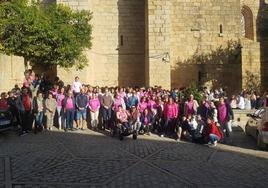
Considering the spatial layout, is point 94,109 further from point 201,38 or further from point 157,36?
point 201,38

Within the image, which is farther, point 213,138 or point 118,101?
point 118,101

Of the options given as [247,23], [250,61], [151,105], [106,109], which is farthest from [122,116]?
[247,23]

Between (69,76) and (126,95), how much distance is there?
261 inches

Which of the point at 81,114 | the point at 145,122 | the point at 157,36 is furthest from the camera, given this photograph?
the point at 157,36

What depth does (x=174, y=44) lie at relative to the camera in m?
28.2

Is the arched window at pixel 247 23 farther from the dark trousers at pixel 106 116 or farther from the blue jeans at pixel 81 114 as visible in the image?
the blue jeans at pixel 81 114

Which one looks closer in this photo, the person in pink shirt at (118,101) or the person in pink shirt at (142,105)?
the person in pink shirt at (142,105)

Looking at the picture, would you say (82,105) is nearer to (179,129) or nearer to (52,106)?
(52,106)

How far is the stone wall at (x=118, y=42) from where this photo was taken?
1066 inches

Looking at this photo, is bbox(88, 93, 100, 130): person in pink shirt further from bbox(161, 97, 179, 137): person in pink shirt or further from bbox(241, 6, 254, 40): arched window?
bbox(241, 6, 254, 40): arched window

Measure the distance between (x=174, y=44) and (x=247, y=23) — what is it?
276 inches

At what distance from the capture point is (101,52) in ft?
89.0

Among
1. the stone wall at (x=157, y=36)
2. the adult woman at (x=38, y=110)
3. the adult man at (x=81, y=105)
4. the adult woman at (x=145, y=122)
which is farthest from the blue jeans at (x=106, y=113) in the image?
the stone wall at (x=157, y=36)

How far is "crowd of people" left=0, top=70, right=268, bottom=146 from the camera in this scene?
52.0ft
